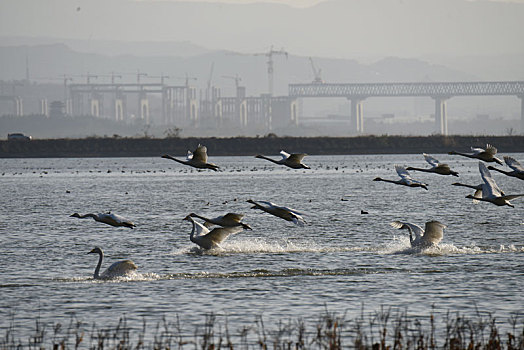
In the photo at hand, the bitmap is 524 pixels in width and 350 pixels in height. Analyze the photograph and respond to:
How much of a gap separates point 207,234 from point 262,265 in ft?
7.94

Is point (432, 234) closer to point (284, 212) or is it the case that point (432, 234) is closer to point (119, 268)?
point (284, 212)

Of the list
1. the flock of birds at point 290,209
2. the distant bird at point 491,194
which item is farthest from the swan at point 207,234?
the distant bird at point 491,194

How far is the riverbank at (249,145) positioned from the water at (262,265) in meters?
79.7

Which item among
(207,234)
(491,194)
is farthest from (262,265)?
(491,194)

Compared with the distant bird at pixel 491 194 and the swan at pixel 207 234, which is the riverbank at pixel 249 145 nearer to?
the swan at pixel 207 234

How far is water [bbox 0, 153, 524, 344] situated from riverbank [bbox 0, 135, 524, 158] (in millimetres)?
79725

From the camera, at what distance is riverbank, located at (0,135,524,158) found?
453 ft

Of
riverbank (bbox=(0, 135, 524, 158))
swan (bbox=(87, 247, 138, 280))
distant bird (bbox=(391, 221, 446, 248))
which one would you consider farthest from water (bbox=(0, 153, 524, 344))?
riverbank (bbox=(0, 135, 524, 158))

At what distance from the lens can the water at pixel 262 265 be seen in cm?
2242

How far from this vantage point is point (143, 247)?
35.2m

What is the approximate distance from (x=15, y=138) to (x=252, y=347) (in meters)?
141

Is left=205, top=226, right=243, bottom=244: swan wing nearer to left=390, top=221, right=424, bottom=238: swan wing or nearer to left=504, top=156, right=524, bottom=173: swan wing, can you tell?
left=390, top=221, right=424, bottom=238: swan wing

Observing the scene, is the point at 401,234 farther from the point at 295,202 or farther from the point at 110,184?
the point at 110,184

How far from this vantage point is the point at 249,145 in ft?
465
